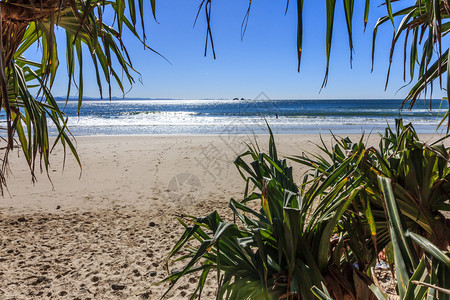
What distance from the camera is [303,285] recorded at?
112 centimetres

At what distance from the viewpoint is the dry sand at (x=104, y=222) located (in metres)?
2.90

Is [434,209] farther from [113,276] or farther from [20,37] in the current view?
[113,276]

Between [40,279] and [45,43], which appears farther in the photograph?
[40,279]

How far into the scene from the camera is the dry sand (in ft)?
9.52

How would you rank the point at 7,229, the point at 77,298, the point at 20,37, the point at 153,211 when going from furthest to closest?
the point at 153,211 → the point at 7,229 → the point at 77,298 → the point at 20,37

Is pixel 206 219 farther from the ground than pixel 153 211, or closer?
farther from the ground

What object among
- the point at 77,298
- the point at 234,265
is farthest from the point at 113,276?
the point at 234,265

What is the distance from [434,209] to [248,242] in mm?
753

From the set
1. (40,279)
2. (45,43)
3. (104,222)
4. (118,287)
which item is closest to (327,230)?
(45,43)

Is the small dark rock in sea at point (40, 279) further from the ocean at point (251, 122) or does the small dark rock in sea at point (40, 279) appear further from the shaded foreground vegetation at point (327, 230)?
the shaded foreground vegetation at point (327, 230)

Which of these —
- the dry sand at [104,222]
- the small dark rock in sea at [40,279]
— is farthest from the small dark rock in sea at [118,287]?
the small dark rock in sea at [40,279]

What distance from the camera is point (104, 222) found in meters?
4.42

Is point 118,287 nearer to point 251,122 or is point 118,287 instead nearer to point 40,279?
point 40,279

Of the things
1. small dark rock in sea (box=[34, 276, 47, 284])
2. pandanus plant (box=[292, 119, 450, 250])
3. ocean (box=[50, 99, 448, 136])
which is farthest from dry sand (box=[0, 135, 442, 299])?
ocean (box=[50, 99, 448, 136])
